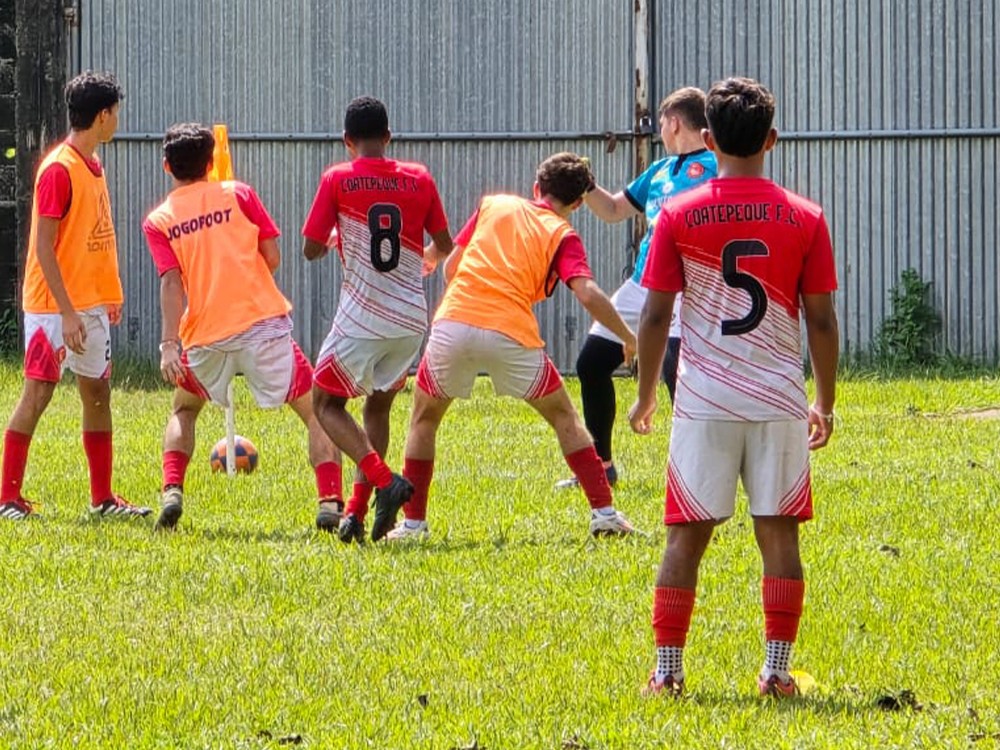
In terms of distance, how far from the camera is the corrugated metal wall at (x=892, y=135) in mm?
16156

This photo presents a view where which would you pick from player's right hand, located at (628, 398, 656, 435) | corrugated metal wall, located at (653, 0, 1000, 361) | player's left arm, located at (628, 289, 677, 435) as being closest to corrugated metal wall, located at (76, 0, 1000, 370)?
corrugated metal wall, located at (653, 0, 1000, 361)

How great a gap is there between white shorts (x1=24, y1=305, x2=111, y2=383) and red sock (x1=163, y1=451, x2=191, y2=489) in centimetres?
63

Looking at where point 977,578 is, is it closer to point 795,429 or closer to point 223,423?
point 795,429

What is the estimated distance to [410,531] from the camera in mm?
8422

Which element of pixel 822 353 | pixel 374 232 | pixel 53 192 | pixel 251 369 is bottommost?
pixel 251 369

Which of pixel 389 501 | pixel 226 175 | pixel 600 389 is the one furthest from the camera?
pixel 226 175

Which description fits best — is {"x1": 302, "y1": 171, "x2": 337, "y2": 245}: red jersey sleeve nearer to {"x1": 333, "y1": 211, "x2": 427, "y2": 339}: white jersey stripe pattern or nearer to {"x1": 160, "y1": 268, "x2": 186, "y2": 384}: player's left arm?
{"x1": 333, "y1": 211, "x2": 427, "y2": 339}: white jersey stripe pattern

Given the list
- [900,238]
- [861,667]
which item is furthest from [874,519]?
[900,238]

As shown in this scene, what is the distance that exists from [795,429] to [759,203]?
0.64 meters

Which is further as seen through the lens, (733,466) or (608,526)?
(608,526)

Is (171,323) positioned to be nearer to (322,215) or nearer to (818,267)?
(322,215)

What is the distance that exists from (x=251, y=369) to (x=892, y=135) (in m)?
Answer: 9.00

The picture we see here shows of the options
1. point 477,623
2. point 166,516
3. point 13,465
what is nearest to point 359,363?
point 166,516

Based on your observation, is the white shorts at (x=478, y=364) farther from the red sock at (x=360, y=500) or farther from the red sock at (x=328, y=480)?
the red sock at (x=328, y=480)
